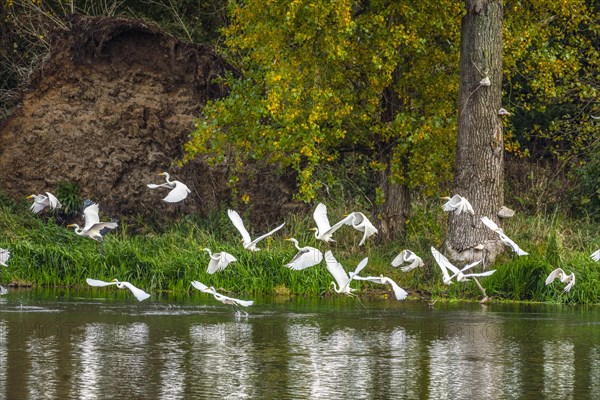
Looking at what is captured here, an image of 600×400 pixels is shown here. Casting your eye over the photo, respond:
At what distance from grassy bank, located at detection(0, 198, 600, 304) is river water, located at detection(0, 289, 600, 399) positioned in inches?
41.7

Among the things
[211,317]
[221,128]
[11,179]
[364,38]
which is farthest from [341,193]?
[211,317]

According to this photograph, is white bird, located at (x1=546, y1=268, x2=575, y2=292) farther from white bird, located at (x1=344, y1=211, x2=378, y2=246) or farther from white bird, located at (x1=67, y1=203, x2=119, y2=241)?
white bird, located at (x1=67, y1=203, x2=119, y2=241)

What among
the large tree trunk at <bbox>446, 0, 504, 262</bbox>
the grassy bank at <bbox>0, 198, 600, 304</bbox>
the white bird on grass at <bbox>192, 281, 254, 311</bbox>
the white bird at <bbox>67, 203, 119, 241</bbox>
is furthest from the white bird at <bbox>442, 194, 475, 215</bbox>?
the white bird at <bbox>67, 203, 119, 241</bbox>

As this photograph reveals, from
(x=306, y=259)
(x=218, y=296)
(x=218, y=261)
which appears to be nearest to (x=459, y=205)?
(x=306, y=259)

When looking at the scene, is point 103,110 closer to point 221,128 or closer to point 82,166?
point 82,166

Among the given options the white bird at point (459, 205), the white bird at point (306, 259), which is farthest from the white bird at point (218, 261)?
the white bird at point (459, 205)

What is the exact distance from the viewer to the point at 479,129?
19.1m

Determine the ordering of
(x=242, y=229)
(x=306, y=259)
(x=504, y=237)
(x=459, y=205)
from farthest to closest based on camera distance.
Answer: (x=504, y=237) < (x=459, y=205) < (x=242, y=229) < (x=306, y=259)

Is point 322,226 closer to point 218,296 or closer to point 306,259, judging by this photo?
point 306,259

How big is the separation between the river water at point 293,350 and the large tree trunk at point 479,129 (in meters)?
2.38

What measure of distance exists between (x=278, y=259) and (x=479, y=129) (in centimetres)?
344

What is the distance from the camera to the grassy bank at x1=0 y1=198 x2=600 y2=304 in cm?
1789

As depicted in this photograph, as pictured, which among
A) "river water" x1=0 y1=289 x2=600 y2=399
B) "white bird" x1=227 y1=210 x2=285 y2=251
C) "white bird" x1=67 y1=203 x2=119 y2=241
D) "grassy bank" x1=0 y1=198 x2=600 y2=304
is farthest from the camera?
"grassy bank" x1=0 y1=198 x2=600 y2=304

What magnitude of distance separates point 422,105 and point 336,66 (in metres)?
1.63
